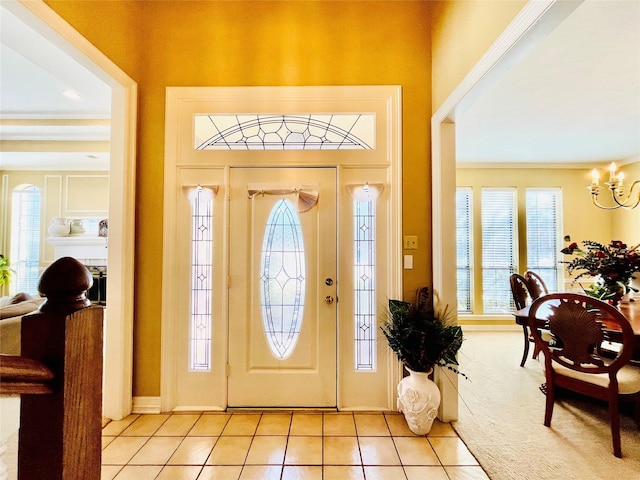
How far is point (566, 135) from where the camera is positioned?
170 inches

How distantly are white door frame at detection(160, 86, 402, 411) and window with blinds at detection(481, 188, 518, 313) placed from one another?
3.61 metres

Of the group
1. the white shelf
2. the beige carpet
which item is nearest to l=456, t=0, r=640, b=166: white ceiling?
the beige carpet

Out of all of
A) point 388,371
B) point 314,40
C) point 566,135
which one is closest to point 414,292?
point 388,371

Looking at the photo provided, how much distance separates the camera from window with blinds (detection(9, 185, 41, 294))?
5.79m

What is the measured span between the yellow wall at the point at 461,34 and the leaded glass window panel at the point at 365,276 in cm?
108

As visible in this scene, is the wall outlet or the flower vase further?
the wall outlet

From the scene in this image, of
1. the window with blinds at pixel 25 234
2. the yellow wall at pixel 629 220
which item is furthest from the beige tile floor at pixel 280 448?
the yellow wall at pixel 629 220

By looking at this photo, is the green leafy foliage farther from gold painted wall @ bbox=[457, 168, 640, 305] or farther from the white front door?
gold painted wall @ bbox=[457, 168, 640, 305]

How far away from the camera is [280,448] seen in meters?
2.13

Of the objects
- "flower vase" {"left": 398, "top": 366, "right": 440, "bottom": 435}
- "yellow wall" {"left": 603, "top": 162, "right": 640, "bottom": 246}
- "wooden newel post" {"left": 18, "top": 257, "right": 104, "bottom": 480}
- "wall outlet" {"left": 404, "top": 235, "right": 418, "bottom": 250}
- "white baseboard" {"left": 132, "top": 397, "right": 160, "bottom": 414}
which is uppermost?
"yellow wall" {"left": 603, "top": 162, "right": 640, "bottom": 246}

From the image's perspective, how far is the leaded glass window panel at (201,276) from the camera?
267 centimetres

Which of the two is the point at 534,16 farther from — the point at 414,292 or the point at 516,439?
the point at 516,439

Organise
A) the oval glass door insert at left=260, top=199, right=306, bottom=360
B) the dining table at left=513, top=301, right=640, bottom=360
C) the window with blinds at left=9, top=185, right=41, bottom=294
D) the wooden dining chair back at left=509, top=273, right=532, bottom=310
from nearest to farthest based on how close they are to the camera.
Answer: the dining table at left=513, top=301, right=640, bottom=360
the oval glass door insert at left=260, top=199, right=306, bottom=360
the wooden dining chair back at left=509, top=273, right=532, bottom=310
the window with blinds at left=9, top=185, right=41, bottom=294

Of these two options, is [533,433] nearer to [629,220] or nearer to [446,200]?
[446,200]
